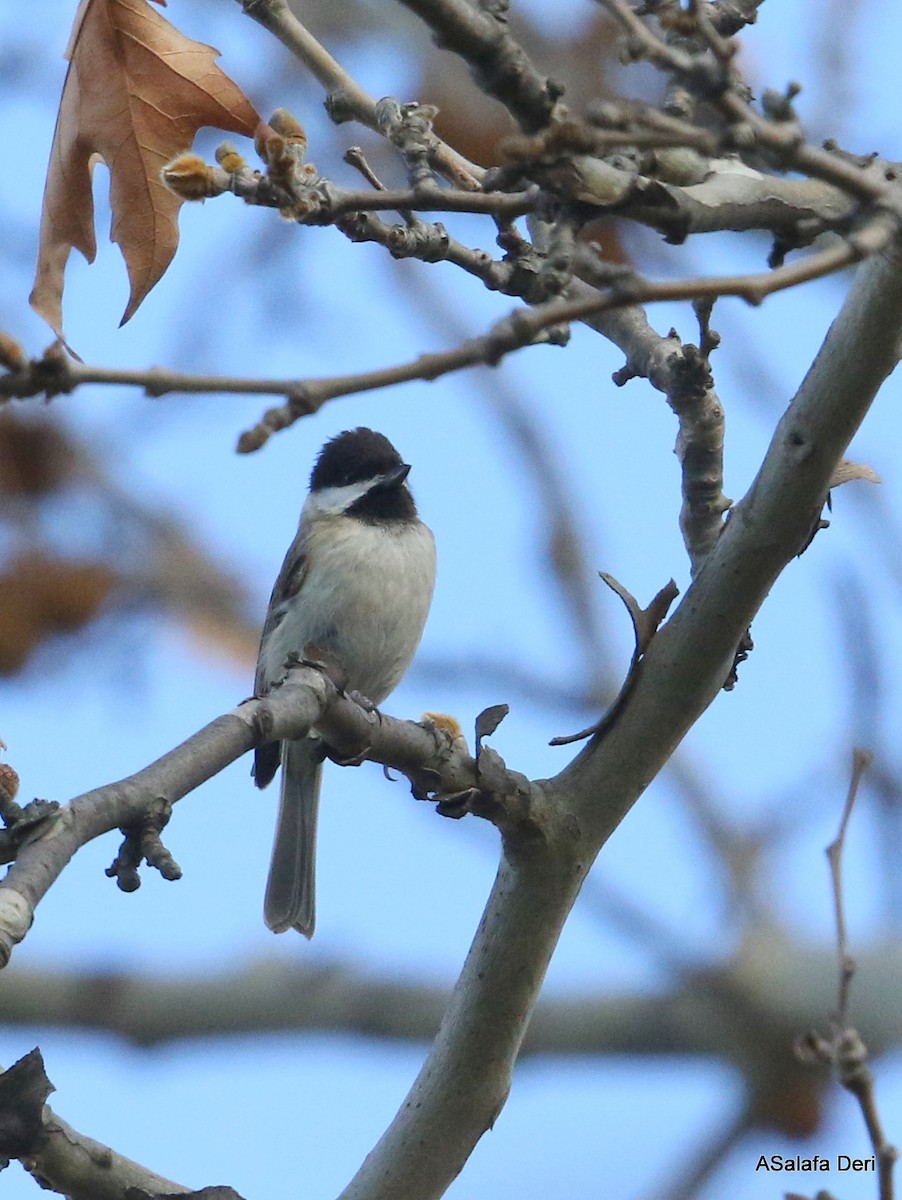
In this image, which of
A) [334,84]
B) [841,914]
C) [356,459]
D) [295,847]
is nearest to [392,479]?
[356,459]

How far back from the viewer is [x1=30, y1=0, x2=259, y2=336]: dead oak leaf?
2.97m

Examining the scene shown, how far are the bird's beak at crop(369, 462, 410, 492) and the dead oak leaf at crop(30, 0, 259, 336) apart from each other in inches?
108

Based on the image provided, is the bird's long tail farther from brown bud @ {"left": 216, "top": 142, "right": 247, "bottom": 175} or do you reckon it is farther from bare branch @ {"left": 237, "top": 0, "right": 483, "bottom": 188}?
brown bud @ {"left": 216, "top": 142, "right": 247, "bottom": 175}

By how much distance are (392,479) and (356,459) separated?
0.32m

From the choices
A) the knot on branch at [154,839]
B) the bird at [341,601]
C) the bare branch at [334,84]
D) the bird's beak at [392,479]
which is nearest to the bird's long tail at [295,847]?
the bird at [341,601]

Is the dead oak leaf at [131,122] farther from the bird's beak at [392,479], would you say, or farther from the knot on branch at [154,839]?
the bird's beak at [392,479]

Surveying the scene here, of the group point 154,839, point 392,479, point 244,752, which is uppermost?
point 392,479

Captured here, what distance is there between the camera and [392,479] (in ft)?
19.3

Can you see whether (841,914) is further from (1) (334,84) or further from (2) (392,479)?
(2) (392,479)

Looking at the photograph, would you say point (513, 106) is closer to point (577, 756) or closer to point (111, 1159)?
point (577, 756)

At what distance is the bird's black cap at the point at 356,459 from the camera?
6.11m

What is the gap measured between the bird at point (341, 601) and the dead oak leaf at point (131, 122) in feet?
7.86

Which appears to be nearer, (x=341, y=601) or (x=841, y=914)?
(x=841, y=914)

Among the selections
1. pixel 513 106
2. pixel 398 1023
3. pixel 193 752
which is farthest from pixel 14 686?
pixel 513 106
